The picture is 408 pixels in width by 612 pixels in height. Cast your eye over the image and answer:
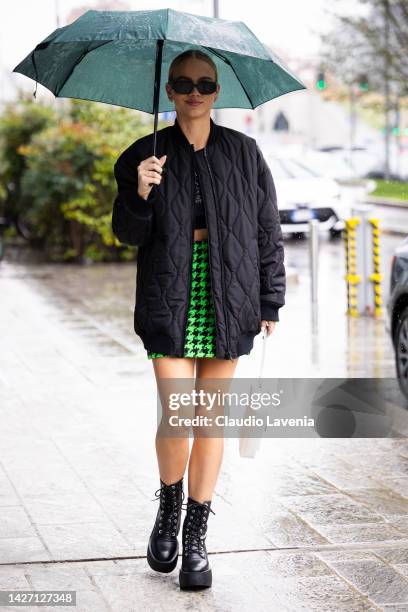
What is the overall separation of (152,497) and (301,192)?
1153 cm

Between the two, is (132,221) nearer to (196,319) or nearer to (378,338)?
(196,319)

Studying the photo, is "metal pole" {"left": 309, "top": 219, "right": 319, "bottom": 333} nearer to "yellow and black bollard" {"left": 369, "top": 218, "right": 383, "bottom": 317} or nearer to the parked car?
the parked car

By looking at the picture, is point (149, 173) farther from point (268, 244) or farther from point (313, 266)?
point (313, 266)

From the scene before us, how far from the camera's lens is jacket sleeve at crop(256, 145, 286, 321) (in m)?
4.75

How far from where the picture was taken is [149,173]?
4.46 metres

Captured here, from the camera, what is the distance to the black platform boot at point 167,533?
4.71 meters

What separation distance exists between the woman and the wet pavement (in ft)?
0.93

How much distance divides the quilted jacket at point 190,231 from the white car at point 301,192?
39.0 feet

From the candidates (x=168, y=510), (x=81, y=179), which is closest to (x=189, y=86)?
(x=168, y=510)

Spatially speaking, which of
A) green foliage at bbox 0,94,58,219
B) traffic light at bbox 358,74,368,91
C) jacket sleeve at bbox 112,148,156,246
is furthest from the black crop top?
traffic light at bbox 358,74,368,91

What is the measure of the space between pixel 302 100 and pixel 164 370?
176ft

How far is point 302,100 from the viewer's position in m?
57.1

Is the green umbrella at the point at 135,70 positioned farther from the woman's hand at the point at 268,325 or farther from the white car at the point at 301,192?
the white car at the point at 301,192

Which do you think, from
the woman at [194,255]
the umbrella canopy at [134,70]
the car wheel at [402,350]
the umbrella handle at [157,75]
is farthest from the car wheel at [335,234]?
the woman at [194,255]
